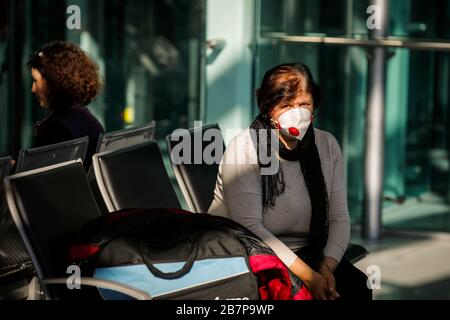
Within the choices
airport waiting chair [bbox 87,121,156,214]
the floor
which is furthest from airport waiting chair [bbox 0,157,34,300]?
the floor

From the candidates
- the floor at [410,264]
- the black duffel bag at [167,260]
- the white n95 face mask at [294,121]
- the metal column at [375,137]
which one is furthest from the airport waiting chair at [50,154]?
the metal column at [375,137]

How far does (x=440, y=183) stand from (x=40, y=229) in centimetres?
529

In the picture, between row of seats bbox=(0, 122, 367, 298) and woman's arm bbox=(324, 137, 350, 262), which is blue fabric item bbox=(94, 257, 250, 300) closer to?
row of seats bbox=(0, 122, 367, 298)

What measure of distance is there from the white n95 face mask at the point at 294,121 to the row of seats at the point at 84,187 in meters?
0.71

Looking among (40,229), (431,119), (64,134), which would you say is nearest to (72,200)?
(40,229)

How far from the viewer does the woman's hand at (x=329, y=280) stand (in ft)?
10.7

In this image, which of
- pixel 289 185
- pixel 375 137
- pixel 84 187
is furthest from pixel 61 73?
pixel 375 137

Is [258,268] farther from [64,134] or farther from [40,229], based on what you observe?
[64,134]

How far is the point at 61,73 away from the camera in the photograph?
4.56 metres

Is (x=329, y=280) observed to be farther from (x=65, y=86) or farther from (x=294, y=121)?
(x=65, y=86)

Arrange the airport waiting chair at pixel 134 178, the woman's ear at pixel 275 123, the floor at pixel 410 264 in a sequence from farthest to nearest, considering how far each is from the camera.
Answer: the floor at pixel 410 264
the airport waiting chair at pixel 134 178
the woman's ear at pixel 275 123

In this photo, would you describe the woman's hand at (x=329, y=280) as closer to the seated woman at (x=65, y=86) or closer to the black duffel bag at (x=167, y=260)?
the black duffel bag at (x=167, y=260)

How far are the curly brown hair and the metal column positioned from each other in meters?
2.82

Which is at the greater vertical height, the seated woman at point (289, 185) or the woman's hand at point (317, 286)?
the seated woman at point (289, 185)
